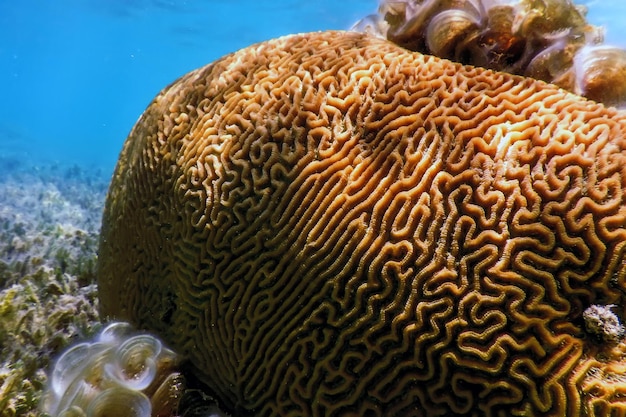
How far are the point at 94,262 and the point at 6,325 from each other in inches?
73.1

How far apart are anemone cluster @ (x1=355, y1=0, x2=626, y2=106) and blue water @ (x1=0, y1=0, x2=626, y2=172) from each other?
0.33 metres

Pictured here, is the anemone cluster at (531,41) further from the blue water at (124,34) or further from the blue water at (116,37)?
the blue water at (116,37)

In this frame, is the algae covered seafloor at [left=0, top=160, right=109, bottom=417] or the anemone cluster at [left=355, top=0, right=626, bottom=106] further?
the algae covered seafloor at [left=0, top=160, right=109, bottom=417]

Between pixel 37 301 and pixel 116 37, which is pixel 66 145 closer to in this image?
pixel 116 37

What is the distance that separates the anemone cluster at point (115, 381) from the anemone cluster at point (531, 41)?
2.82 metres

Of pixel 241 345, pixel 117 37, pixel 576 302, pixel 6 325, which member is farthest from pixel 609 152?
pixel 117 37

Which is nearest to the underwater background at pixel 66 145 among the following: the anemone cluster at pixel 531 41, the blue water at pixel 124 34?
the blue water at pixel 124 34

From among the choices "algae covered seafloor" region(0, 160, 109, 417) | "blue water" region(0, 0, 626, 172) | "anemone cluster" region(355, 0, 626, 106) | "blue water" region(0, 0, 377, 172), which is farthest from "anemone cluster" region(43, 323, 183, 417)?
→ "blue water" region(0, 0, 377, 172)

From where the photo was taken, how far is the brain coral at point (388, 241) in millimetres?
2031

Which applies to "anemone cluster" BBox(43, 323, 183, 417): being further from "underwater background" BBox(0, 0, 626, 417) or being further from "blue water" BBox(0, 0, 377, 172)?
"blue water" BBox(0, 0, 377, 172)

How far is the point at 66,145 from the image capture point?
198 ft

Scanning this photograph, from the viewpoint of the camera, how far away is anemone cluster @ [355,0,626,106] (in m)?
2.72

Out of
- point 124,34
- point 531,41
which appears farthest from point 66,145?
point 531,41

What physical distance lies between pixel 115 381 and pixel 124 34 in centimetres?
6427
